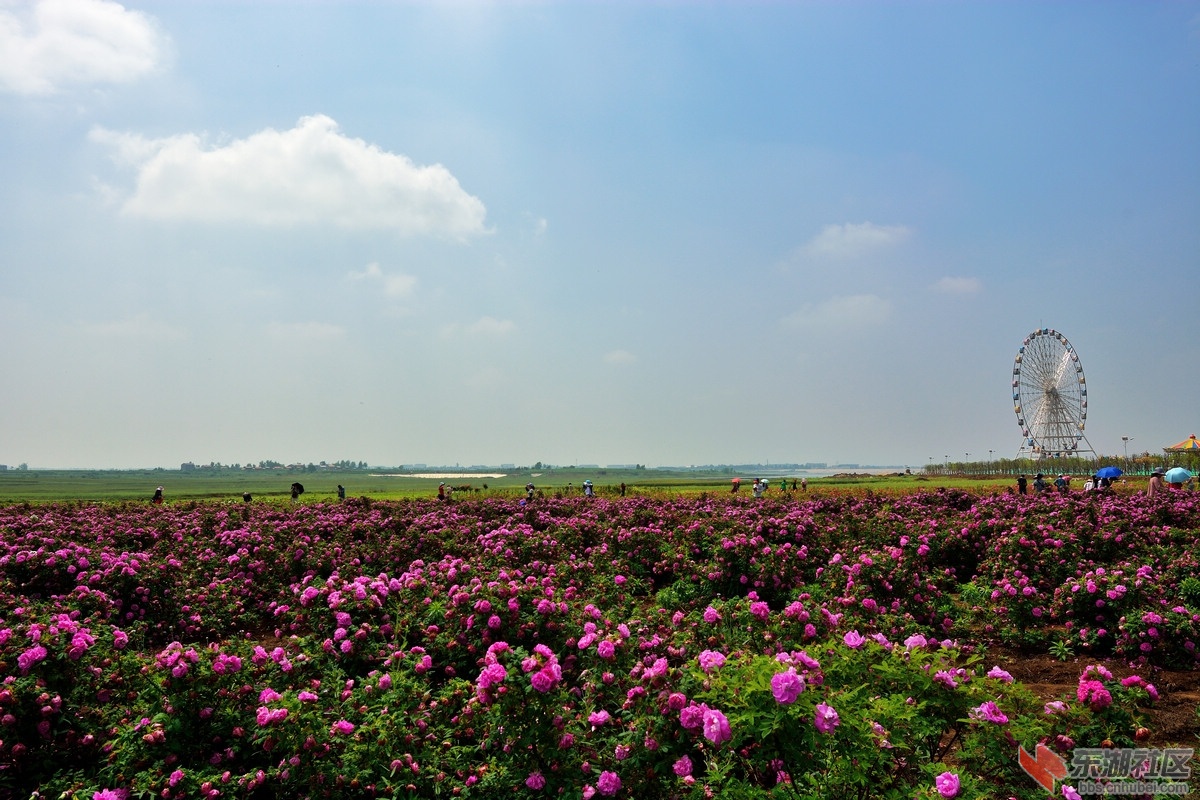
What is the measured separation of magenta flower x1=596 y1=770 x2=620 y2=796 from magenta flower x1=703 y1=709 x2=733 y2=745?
561 mm

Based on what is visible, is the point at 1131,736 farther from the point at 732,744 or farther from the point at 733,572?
the point at 733,572

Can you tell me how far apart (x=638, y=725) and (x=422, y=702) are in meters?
1.78

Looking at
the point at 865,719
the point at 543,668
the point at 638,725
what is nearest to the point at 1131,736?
the point at 865,719

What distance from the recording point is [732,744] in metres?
3.13

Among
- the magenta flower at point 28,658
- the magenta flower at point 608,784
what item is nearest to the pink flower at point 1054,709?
the magenta flower at point 608,784

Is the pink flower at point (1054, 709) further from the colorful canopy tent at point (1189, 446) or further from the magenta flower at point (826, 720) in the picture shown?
the colorful canopy tent at point (1189, 446)

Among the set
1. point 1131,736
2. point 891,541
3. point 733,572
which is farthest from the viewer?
point 891,541

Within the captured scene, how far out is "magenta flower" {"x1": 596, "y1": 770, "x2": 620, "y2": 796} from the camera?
314cm

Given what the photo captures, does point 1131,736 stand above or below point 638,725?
below

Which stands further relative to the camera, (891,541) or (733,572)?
(891,541)

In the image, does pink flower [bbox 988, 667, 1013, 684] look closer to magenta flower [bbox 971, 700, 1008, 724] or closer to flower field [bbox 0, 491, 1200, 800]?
flower field [bbox 0, 491, 1200, 800]

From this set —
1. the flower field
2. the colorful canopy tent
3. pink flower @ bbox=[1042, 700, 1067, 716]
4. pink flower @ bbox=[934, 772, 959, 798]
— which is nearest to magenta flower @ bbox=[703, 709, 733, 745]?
the flower field

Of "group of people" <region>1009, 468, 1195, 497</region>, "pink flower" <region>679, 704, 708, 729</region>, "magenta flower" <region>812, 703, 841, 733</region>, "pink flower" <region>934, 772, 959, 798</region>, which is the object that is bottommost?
"group of people" <region>1009, 468, 1195, 497</region>

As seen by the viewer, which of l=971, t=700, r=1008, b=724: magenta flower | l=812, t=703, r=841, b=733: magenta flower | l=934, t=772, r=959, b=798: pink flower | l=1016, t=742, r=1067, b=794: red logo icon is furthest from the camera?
l=971, t=700, r=1008, b=724: magenta flower
